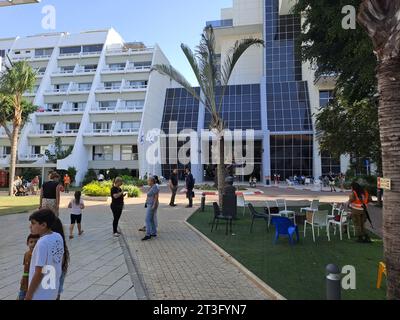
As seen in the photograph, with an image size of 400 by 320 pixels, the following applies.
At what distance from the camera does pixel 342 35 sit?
10430 millimetres

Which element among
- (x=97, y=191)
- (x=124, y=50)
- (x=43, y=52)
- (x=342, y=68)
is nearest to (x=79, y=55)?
(x=124, y=50)

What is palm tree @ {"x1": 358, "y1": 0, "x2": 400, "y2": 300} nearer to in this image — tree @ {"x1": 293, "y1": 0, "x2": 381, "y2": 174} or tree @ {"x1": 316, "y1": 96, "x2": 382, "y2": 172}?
tree @ {"x1": 293, "y1": 0, "x2": 381, "y2": 174}

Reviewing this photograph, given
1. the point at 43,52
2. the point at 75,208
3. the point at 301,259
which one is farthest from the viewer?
the point at 43,52

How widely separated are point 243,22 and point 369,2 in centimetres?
5934

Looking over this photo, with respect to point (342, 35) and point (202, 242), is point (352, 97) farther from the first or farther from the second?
point (202, 242)

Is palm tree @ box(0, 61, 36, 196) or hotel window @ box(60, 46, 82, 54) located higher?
hotel window @ box(60, 46, 82, 54)

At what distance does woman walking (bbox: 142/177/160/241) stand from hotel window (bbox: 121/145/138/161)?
4022 centimetres

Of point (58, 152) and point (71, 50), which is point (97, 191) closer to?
point (58, 152)

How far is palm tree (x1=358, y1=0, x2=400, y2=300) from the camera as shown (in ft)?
15.1

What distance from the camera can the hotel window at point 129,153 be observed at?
4978 centimetres

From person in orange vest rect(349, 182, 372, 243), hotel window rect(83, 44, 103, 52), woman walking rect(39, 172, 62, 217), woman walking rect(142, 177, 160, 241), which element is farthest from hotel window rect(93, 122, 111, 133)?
person in orange vest rect(349, 182, 372, 243)

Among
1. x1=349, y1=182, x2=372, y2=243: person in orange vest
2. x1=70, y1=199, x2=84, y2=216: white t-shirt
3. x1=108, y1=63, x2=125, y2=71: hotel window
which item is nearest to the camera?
x1=349, y1=182, x2=372, y2=243: person in orange vest

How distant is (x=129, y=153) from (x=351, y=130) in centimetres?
3654

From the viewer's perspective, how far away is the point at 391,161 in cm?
470
